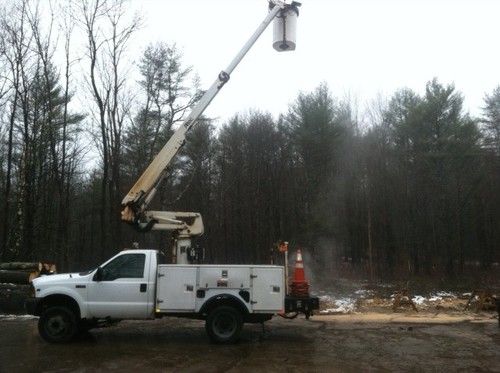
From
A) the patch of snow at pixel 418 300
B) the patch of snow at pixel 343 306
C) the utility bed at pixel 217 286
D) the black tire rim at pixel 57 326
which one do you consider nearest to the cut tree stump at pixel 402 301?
the patch of snow at pixel 343 306

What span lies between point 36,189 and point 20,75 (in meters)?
7.81

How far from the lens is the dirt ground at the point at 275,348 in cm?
868

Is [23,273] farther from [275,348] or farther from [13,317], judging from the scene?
[275,348]

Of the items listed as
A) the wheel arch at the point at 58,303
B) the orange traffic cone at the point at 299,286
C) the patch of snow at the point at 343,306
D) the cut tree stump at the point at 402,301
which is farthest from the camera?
the patch of snow at the point at 343,306

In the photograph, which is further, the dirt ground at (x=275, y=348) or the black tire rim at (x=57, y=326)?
the black tire rim at (x=57, y=326)

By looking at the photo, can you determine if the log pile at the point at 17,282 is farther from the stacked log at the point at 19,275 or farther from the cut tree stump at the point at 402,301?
the cut tree stump at the point at 402,301

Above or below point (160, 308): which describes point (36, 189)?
above

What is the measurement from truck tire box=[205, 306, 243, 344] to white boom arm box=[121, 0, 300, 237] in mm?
2383

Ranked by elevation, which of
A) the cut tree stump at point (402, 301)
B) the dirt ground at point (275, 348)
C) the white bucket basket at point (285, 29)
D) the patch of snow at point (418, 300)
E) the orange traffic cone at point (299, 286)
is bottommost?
the dirt ground at point (275, 348)

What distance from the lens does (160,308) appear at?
10.5m

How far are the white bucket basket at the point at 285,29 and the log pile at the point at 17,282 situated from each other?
1107 cm

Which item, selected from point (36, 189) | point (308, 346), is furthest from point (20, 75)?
point (308, 346)

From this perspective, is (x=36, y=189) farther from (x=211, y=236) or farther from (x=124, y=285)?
(x=124, y=285)

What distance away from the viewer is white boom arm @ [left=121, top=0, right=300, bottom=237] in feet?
39.5
